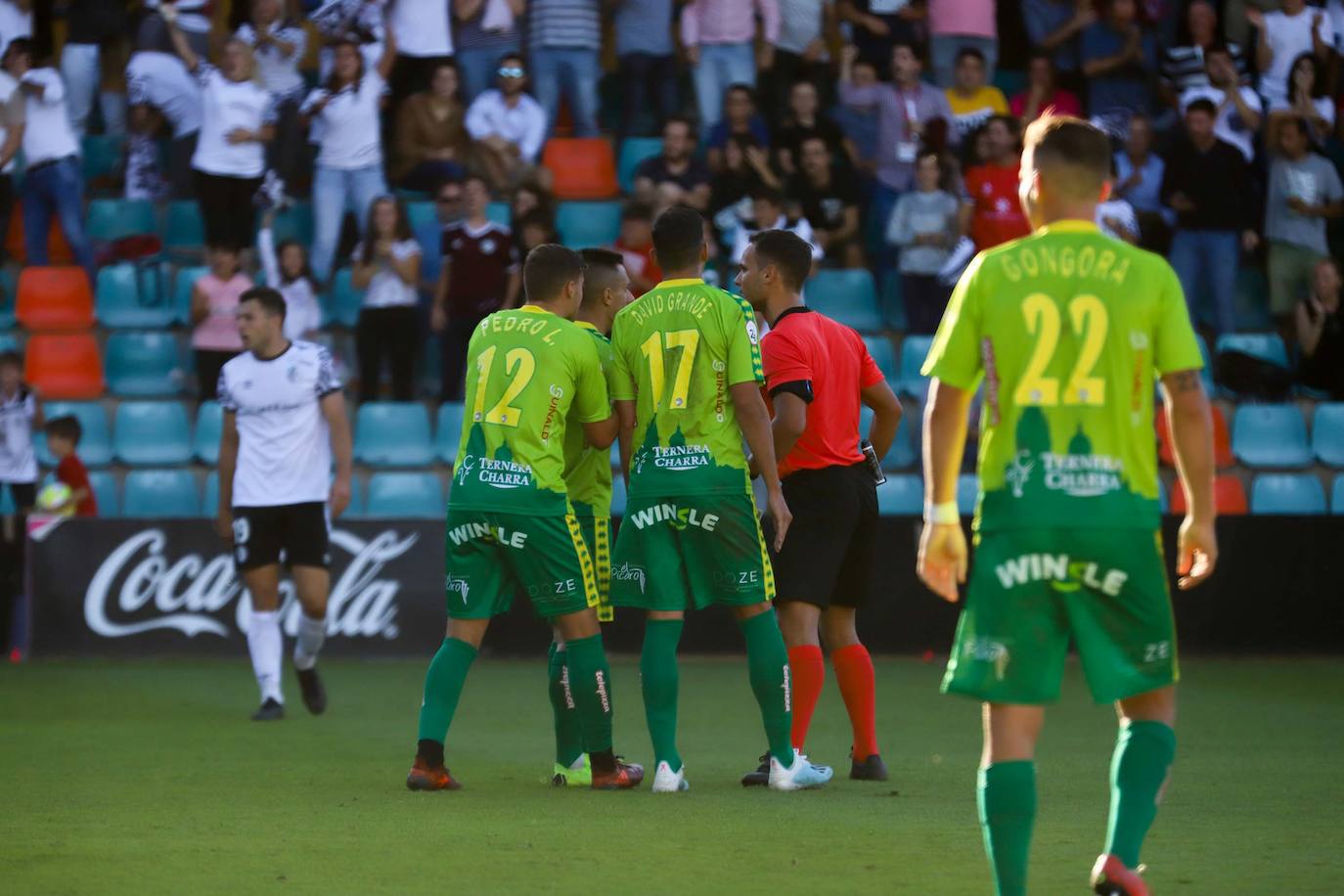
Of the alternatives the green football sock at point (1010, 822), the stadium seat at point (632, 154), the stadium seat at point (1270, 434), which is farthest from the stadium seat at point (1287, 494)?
the green football sock at point (1010, 822)

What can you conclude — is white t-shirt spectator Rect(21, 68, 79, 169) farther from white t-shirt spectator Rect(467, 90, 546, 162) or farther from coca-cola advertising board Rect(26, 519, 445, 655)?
coca-cola advertising board Rect(26, 519, 445, 655)

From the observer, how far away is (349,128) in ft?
51.6

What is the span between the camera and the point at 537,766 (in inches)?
325

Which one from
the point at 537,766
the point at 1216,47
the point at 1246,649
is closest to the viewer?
the point at 537,766

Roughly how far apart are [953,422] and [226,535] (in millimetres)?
6106

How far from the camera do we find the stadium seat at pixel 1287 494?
48.6 feet

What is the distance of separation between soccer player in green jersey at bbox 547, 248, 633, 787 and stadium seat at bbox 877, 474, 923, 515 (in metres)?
6.71

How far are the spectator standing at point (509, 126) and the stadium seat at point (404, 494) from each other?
9.93 ft

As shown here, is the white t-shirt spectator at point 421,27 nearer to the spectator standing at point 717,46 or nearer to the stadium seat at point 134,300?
the spectator standing at point 717,46

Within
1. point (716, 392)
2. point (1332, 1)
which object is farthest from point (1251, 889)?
point (1332, 1)

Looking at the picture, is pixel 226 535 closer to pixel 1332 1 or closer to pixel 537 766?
pixel 537 766

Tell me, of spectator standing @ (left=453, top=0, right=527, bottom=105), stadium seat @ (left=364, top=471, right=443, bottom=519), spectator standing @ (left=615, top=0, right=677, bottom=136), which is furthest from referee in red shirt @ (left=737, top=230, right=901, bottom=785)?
spectator standing @ (left=453, top=0, right=527, bottom=105)

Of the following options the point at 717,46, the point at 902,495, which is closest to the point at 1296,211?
the point at 902,495

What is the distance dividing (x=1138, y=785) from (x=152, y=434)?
11.8m
